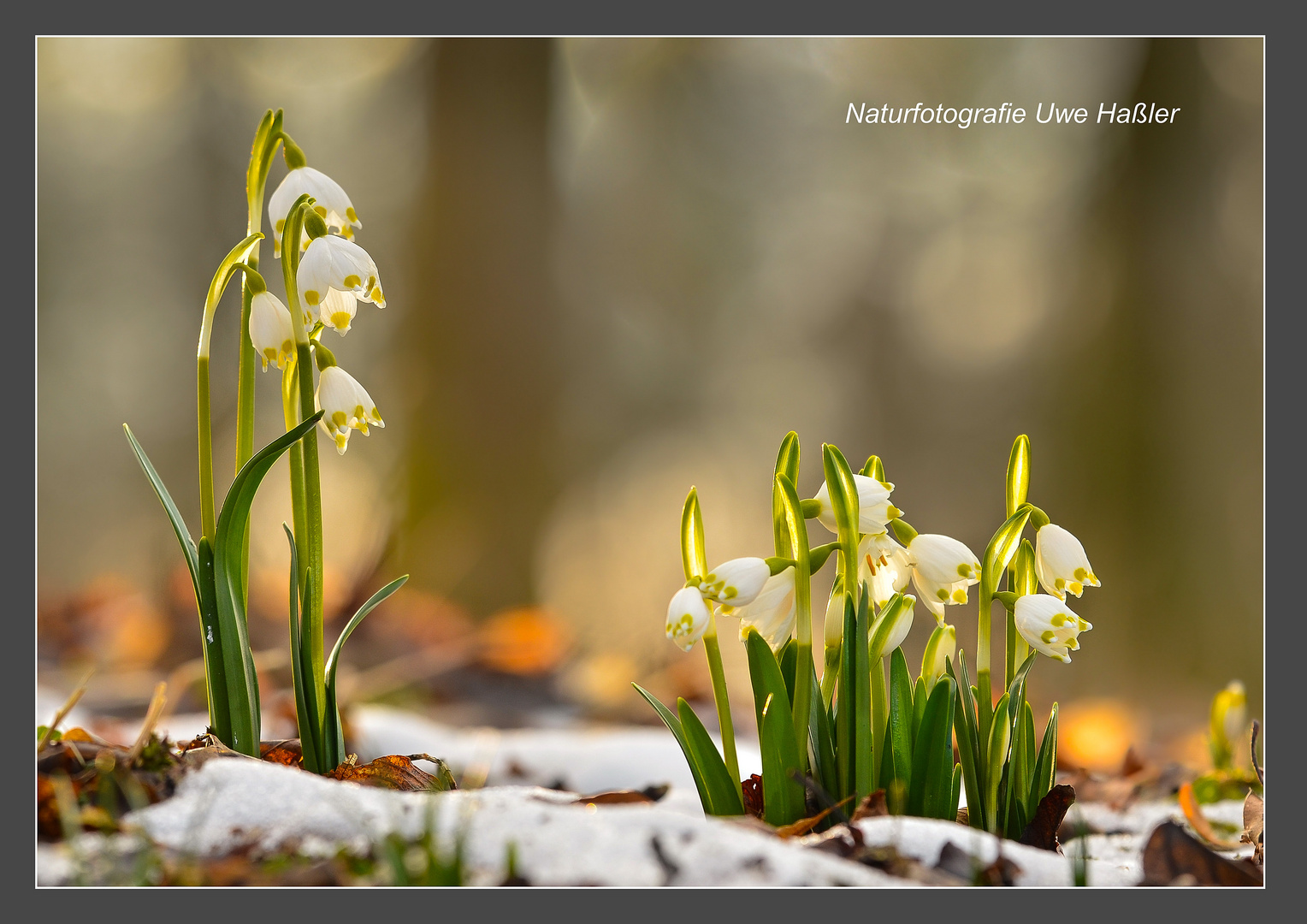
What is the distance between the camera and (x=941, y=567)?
101 centimetres

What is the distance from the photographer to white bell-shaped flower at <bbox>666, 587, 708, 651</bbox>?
0.95m

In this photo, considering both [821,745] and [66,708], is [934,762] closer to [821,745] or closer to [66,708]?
[821,745]

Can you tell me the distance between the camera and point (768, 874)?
822mm

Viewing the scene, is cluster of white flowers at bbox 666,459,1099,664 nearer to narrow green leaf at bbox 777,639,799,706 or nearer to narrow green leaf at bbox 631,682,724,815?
narrow green leaf at bbox 777,639,799,706

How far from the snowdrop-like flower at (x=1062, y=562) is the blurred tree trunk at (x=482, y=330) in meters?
2.39

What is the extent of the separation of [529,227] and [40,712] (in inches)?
80.6

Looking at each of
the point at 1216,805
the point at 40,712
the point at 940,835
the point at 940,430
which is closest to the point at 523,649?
the point at 40,712

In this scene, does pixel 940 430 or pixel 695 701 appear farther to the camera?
pixel 940 430

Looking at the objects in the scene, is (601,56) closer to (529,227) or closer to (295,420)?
(529,227)

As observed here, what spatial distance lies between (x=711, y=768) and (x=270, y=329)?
0.76m

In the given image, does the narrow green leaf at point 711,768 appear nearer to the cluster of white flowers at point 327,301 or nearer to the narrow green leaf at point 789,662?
the narrow green leaf at point 789,662

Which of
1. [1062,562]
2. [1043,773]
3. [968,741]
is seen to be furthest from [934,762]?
[1062,562]

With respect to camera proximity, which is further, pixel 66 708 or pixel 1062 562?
pixel 1062 562

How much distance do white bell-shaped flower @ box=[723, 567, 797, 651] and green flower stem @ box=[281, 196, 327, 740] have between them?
526 millimetres
